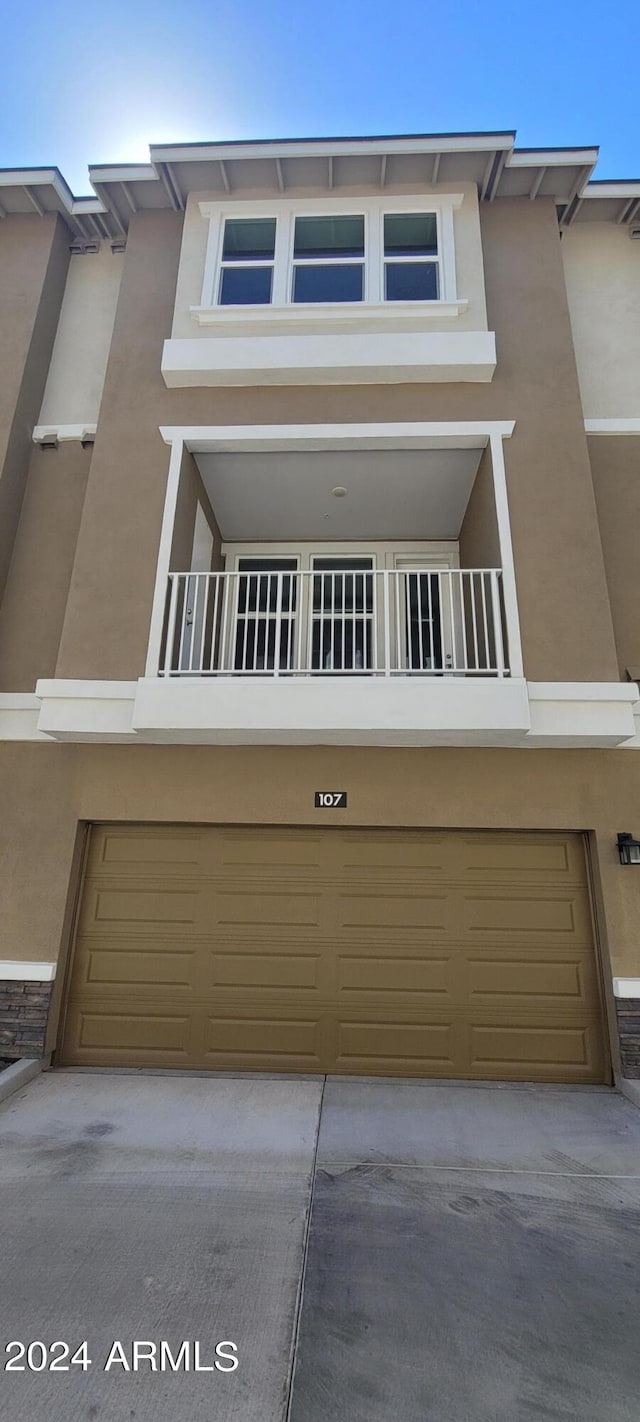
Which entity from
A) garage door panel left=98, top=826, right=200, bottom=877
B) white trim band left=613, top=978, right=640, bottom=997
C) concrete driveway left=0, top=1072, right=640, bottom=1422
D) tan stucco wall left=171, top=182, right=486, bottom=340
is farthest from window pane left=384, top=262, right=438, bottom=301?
concrete driveway left=0, top=1072, right=640, bottom=1422

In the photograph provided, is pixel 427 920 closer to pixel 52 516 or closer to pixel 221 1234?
pixel 221 1234

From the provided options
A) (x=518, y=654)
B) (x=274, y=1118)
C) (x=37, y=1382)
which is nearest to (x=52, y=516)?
(x=518, y=654)

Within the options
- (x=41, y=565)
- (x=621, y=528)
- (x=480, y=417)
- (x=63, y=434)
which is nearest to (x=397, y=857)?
(x=621, y=528)

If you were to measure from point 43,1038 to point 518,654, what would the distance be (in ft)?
17.6

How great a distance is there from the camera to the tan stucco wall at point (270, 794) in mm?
5648

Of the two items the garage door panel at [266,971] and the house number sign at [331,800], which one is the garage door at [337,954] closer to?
the garage door panel at [266,971]

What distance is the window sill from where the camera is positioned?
657cm

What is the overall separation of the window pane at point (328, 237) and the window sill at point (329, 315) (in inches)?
43.2

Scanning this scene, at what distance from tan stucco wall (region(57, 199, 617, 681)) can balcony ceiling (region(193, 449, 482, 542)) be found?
447mm

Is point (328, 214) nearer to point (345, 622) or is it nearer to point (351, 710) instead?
point (345, 622)

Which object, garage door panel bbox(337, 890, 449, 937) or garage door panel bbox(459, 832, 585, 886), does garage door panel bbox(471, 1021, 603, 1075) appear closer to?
garage door panel bbox(337, 890, 449, 937)

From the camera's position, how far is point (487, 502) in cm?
649

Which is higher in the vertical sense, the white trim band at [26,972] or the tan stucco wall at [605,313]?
the tan stucco wall at [605,313]

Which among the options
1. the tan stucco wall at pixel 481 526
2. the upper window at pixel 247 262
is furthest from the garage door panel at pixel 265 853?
the upper window at pixel 247 262
